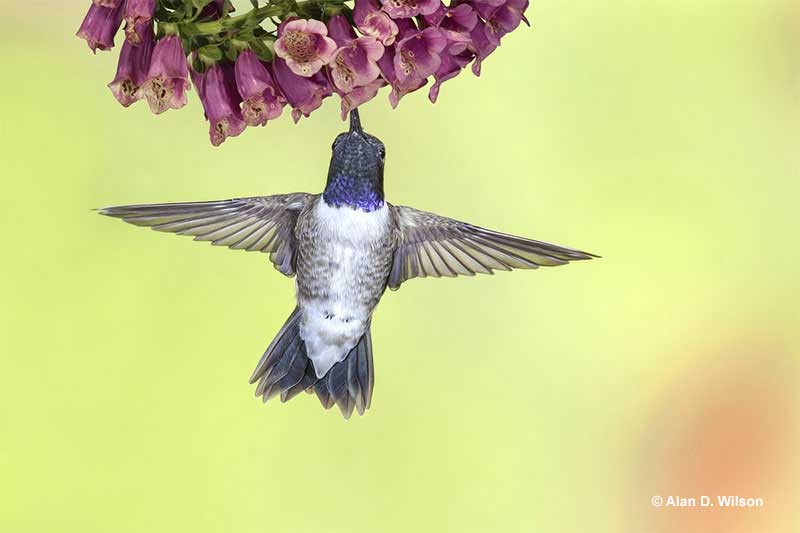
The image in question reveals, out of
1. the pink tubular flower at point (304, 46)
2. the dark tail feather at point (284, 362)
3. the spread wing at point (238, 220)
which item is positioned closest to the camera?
the pink tubular flower at point (304, 46)

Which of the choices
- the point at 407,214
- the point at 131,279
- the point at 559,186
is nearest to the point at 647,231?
the point at 559,186

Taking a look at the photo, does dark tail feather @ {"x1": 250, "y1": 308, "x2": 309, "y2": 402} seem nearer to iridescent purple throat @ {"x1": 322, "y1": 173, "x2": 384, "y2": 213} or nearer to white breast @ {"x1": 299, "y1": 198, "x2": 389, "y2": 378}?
white breast @ {"x1": 299, "y1": 198, "x2": 389, "y2": 378}

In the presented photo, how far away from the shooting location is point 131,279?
52.3 inches

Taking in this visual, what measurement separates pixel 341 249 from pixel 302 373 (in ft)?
0.60

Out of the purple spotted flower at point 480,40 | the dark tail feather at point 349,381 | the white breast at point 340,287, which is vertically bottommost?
the dark tail feather at point 349,381

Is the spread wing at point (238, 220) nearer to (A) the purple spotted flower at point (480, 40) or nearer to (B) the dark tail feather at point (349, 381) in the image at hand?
(B) the dark tail feather at point (349, 381)

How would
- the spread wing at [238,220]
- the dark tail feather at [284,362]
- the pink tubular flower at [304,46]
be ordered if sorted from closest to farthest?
the pink tubular flower at [304,46]
the spread wing at [238,220]
the dark tail feather at [284,362]

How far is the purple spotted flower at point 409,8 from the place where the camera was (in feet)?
1.69

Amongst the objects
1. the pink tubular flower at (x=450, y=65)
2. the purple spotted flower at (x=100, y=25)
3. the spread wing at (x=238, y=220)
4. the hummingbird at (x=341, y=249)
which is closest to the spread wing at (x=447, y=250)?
the hummingbird at (x=341, y=249)

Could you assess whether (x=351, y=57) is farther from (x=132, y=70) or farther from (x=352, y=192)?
(x=352, y=192)

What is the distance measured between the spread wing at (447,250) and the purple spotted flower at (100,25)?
0.38 m

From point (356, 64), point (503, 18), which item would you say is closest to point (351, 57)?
point (356, 64)

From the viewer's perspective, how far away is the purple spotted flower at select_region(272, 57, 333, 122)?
22.7 inches

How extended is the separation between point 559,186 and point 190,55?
0.92m
